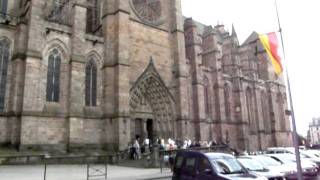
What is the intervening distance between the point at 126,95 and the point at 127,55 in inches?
137

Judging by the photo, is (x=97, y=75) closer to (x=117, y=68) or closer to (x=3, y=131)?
(x=117, y=68)

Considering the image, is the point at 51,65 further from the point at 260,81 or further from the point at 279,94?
the point at 279,94

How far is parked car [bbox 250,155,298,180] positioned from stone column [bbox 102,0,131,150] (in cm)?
1192

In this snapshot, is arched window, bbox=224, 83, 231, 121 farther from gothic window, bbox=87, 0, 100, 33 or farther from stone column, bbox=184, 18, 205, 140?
gothic window, bbox=87, 0, 100, 33

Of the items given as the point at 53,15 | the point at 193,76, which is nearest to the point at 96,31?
the point at 53,15

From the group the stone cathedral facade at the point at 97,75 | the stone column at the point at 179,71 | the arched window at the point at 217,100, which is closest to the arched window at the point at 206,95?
the stone cathedral facade at the point at 97,75

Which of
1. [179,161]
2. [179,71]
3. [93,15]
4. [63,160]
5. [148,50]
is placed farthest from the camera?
[93,15]

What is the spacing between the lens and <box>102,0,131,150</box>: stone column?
23.7m

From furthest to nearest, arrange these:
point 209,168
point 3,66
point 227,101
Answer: point 227,101, point 3,66, point 209,168

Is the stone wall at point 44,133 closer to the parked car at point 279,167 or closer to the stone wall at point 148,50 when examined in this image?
the stone wall at point 148,50

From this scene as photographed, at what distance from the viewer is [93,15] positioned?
Answer: 30266 mm

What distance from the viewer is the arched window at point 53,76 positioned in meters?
23.1

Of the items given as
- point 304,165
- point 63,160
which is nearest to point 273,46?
point 304,165

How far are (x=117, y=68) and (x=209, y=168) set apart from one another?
1691cm
